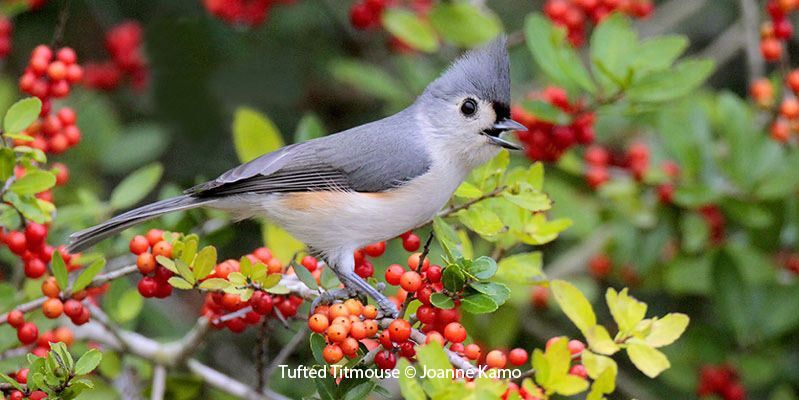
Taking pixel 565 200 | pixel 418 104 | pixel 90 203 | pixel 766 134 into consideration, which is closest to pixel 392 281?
pixel 418 104

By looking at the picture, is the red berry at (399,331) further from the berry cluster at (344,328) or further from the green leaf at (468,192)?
the green leaf at (468,192)

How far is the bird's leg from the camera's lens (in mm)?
2525

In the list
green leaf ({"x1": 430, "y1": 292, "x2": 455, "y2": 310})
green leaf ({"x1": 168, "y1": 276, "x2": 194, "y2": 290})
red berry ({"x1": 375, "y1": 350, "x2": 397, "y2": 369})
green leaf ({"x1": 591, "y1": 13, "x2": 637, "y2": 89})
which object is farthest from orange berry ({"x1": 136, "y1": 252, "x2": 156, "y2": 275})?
green leaf ({"x1": 591, "y1": 13, "x2": 637, "y2": 89})

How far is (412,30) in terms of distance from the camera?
404cm

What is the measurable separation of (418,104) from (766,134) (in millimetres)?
1531

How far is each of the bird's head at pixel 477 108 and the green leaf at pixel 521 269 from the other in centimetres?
36

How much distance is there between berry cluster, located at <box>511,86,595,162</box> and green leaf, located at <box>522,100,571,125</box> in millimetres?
A: 72

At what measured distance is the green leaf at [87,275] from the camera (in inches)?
96.8

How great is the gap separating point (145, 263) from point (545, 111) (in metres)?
1.57

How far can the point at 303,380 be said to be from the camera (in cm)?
366

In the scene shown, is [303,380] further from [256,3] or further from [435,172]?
[256,3]

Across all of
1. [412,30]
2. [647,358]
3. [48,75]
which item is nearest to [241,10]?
[412,30]

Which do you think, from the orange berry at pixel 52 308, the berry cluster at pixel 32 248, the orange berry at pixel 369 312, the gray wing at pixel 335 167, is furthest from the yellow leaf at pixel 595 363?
the berry cluster at pixel 32 248

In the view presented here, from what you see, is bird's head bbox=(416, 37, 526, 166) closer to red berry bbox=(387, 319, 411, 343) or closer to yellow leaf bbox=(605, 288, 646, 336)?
yellow leaf bbox=(605, 288, 646, 336)
